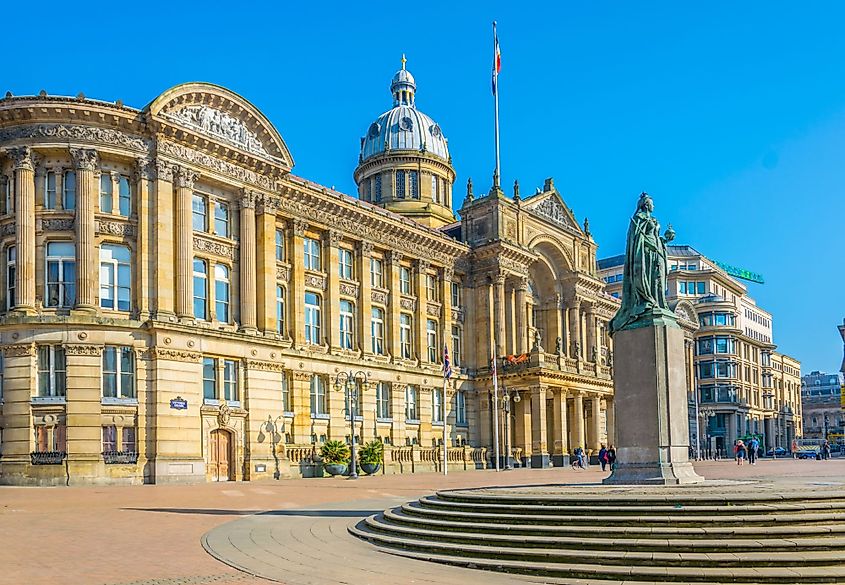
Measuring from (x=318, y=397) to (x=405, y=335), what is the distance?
11247 mm

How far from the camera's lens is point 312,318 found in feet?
185

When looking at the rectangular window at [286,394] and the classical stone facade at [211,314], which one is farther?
the rectangular window at [286,394]

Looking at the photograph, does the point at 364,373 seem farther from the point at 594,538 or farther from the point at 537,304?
the point at 594,538

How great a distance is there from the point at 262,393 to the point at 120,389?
28.1ft

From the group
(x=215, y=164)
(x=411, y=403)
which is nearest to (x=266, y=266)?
(x=215, y=164)

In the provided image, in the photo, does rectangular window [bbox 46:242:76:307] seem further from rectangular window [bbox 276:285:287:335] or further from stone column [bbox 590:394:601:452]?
stone column [bbox 590:394:601:452]

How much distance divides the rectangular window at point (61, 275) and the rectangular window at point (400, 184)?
4508 cm

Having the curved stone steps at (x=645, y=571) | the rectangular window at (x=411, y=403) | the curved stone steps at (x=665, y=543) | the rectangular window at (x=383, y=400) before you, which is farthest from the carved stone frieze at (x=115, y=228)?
the curved stone steps at (x=645, y=571)

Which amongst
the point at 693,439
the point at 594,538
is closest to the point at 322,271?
the point at 594,538

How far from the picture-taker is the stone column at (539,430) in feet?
216

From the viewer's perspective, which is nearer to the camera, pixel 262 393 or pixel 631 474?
pixel 631 474

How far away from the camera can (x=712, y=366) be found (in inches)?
4929

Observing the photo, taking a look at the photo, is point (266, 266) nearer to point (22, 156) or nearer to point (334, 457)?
point (334, 457)

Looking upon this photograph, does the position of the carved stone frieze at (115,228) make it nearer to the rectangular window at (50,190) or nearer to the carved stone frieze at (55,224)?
the carved stone frieze at (55,224)
